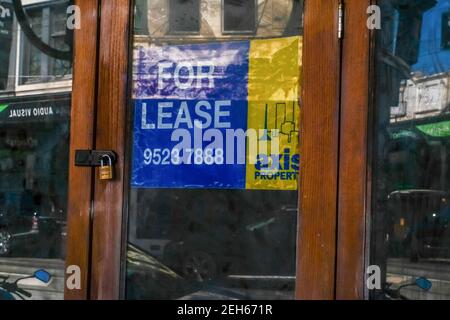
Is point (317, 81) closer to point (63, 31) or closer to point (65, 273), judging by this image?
point (63, 31)

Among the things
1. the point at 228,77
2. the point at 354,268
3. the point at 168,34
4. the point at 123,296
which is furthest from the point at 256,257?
the point at 168,34

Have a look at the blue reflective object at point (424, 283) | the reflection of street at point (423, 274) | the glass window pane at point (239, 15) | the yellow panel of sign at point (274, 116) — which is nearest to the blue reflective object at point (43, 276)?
the yellow panel of sign at point (274, 116)

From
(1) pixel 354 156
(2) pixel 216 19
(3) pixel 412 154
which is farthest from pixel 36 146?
(3) pixel 412 154

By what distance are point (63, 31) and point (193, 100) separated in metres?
0.73

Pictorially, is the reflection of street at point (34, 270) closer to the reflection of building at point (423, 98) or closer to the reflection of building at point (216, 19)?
the reflection of building at point (216, 19)

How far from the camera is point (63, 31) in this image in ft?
9.87

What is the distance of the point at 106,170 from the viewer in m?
2.86

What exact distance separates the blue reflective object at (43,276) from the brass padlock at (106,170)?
0.55 m

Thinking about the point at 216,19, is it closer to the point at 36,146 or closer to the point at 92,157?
the point at 92,157

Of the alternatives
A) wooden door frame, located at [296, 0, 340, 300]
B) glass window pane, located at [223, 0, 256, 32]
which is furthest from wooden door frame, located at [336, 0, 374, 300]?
glass window pane, located at [223, 0, 256, 32]

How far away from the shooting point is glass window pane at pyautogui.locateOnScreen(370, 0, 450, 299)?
2.69 m

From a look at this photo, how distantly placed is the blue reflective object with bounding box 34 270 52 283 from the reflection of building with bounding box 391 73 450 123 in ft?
5.73

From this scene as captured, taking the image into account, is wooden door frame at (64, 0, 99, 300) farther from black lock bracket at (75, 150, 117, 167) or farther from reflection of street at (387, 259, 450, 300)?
reflection of street at (387, 259, 450, 300)

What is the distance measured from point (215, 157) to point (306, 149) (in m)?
0.41
